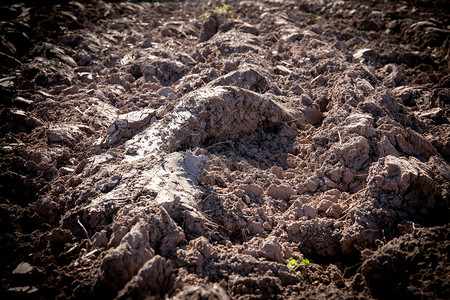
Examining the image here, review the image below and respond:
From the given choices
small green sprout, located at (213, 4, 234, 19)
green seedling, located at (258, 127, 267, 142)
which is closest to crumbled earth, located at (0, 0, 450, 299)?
green seedling, located at (258, 127, 267, 142)

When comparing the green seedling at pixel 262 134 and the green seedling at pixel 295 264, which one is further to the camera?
the green seedling at pixel 262 134

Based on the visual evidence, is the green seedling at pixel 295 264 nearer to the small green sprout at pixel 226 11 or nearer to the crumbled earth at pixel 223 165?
the crumbled earth at pixel 223 165

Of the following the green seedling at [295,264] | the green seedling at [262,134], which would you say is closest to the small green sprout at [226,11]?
the green seedling at [262,134]

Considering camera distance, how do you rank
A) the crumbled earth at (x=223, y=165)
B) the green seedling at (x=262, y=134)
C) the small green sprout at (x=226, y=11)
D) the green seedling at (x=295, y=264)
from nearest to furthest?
the crumbled earth at (x=223, y=165) < the green seedling at (x=295, y=264) < the green seedling at (x=262, y=134) < the small green sprout at (x=226, y=11)

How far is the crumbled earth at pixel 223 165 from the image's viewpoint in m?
2.39

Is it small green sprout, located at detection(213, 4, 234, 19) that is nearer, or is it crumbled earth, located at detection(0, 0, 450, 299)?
crumbled earth, located at detection(0, 0, 450, 299)

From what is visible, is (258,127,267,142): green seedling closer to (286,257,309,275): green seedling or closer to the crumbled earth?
the crumbled earth

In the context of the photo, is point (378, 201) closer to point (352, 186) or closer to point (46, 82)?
point (352, 186)

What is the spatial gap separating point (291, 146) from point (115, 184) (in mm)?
1924

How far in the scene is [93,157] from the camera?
3.48m

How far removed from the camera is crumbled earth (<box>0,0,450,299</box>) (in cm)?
239

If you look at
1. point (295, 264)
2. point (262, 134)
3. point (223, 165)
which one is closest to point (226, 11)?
point (262, 134)

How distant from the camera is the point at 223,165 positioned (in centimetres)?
335

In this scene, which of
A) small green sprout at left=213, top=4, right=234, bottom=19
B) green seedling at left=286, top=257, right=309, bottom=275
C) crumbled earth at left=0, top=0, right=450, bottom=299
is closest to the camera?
crumbled earth at left=0, top=0, right=450, bottom=299
